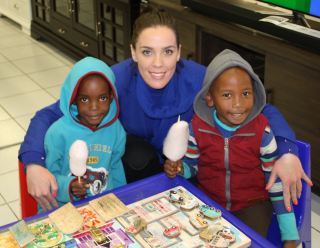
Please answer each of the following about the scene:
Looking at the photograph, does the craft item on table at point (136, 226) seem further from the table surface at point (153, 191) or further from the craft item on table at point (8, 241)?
the craft item on table at point (8, 241)

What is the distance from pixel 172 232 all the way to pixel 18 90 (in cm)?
279

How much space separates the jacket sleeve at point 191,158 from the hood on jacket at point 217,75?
0.07m

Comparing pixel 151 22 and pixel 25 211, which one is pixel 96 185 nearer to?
pixel 25 211

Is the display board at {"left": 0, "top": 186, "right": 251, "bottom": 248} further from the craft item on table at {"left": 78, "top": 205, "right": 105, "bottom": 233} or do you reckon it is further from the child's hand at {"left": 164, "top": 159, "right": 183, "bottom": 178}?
the child's hand at {"left": 164, "top": 159, "right": 183, "bottom": 178}

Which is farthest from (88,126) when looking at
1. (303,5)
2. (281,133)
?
(303,5)

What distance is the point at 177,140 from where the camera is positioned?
1.51 metres

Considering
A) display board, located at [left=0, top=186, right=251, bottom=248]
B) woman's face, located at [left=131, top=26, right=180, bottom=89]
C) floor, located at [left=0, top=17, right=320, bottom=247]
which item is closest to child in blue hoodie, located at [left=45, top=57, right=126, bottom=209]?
woman's face, located at [left=131, top=26, right=180, bottom=89]

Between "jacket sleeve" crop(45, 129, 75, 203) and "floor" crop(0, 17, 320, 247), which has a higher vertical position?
"jacket sleeve" crop(45, 129, 75, 203)

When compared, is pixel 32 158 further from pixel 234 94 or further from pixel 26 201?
pixel 234 94

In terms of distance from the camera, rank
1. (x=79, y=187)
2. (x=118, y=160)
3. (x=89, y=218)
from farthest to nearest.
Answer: (x=118, y=160)
(x=79, y=187)
(x=89, y=218)

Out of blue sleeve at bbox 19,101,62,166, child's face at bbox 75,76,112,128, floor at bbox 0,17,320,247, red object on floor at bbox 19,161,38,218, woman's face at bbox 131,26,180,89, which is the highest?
woman's face at bbox 131,26,180,89

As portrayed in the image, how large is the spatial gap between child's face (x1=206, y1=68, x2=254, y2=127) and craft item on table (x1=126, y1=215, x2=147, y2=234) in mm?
470

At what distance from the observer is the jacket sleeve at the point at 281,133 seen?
165 cm

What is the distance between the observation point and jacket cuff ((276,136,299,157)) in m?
1.63
